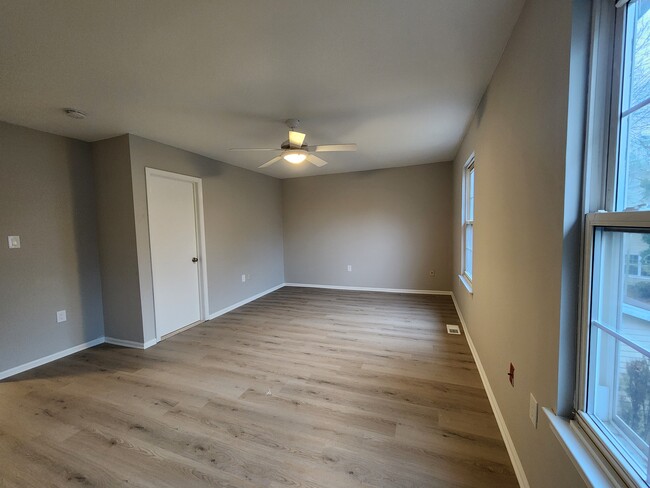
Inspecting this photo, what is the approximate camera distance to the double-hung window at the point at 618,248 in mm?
731

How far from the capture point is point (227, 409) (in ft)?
6.36

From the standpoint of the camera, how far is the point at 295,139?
2.55 m

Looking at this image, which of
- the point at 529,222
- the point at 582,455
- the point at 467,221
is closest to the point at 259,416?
the point at 582,455

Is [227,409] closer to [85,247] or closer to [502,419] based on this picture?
[502,419]

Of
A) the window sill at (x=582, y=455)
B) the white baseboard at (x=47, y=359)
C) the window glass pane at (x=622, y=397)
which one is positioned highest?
the window glass pane at (x=622, y=397)

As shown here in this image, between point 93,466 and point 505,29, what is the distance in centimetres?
338

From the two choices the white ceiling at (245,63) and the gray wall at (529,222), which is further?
the white ceiling at (245,63)

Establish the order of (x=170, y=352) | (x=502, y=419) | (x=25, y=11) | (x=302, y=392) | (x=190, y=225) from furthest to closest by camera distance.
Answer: (x=190, y=225)
(x=170, y=352)
(x=302, y=392)
(x=502, y=419)
(x=25, y=11)

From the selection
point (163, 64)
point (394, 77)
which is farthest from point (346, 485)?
point (163, 64)

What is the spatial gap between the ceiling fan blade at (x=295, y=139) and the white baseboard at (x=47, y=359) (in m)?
3.29

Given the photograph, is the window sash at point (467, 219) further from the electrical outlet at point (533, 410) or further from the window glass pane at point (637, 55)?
the window glass pane at point (637, 55)

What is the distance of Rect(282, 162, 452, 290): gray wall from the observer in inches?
189

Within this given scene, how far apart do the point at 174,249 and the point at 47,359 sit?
162cm

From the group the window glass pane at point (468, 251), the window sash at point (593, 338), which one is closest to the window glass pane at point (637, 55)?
the window sash at point (593, 338)
